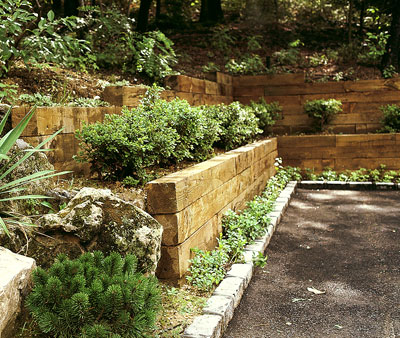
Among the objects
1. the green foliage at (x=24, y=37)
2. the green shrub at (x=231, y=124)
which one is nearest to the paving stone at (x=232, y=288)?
the green shrub at (x=231, y=124)

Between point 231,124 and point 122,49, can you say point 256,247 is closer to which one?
point 231,124

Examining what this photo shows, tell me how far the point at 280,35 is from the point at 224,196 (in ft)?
35.1

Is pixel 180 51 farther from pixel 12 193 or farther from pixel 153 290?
pixel 153 290

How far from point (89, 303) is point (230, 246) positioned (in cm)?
264

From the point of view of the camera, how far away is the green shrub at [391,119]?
32.8ft

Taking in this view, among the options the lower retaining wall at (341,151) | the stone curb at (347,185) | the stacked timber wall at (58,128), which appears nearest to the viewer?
the stacked timber wall at (58,128)

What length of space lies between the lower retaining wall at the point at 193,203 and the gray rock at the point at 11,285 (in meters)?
1.29

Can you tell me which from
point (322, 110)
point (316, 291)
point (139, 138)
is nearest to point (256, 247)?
point (316, 291)

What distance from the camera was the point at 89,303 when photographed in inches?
87.7

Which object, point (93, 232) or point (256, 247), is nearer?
point (93, 232)

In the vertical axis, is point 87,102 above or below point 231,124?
above

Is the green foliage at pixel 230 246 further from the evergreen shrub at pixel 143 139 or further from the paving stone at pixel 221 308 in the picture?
the evergreen shrub at pixel 143 139

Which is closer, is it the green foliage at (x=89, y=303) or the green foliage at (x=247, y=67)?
the green foliage at (x=89, y=303)

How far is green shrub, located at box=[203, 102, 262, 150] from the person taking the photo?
277 inches
